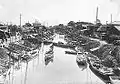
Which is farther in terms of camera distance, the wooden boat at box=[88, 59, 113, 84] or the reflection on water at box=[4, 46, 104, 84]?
the reflection on water at box=[4, 46, 104, 84]

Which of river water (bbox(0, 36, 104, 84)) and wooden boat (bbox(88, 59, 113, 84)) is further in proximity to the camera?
river water (bbox(0, 36, 104, 84))

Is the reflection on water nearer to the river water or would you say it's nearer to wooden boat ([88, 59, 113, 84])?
the river water

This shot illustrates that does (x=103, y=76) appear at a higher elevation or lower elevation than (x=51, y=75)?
higher

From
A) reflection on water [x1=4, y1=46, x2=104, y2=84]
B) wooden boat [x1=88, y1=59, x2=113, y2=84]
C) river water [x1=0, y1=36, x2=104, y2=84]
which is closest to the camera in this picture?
wooden boat [x1=88, y1=59, x2=113, y2=84]

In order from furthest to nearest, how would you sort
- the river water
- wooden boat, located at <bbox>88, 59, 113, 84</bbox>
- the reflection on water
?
the reflection on water < the river water < wooden boat, located at <bbox>88, 59, 113, 84</bbox>

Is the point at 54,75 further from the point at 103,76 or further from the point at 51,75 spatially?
the point at 103,76

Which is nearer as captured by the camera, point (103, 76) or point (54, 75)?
point (103, 76)

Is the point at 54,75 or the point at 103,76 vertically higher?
the point at 103,76

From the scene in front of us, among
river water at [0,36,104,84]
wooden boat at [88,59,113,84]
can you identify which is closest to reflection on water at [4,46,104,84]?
river water at [0,36,104,84]

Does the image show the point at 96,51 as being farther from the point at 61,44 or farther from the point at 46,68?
the point at 61,44

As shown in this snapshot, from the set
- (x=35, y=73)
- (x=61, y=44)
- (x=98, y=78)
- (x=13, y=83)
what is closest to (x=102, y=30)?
(x=61, y=44)

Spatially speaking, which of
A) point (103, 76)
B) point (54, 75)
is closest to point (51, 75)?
point (54, 75)
